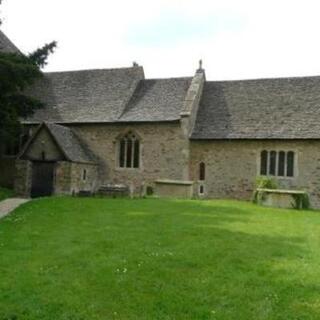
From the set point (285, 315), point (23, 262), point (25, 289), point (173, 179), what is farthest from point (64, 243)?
point (173, 179)

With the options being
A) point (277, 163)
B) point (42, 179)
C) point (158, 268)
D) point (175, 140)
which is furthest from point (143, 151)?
point (158, 268)

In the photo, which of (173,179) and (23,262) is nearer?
(23,262)

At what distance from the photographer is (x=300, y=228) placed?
17.1 meters

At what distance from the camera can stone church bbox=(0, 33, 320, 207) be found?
3088 centimetres

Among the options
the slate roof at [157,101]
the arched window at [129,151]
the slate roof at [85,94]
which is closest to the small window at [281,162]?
the slate roof at [157,101]

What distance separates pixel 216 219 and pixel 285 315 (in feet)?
33.6

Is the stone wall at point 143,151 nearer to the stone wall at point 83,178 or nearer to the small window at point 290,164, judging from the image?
the stone wall at point 83,178

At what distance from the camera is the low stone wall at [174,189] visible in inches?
1154

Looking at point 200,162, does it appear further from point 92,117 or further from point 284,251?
point 284,251

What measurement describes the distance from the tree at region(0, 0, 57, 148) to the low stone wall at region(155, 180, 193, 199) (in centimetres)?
823

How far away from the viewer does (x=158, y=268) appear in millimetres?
10969

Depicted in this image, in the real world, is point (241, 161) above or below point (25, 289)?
above

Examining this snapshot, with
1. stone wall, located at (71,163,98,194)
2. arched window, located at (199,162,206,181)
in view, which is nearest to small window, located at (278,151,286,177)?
arched window, located at (199,162,206,181)

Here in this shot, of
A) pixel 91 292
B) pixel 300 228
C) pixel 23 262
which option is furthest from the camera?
pixel 300 228
